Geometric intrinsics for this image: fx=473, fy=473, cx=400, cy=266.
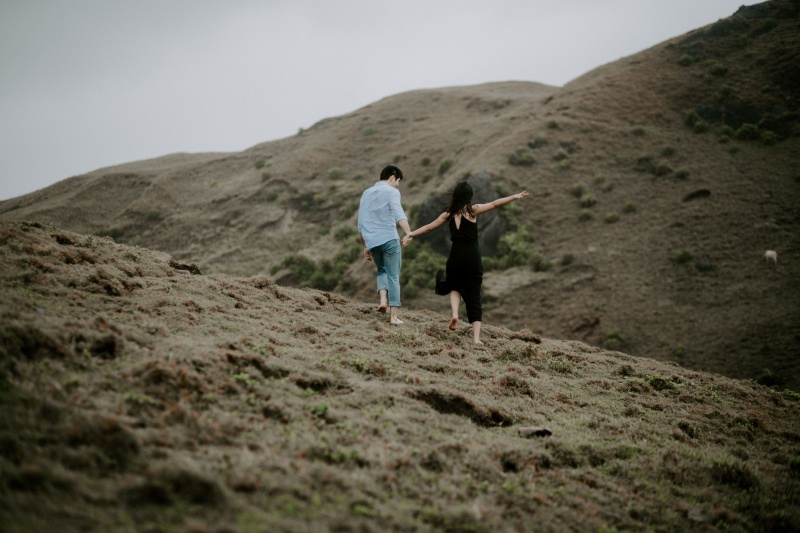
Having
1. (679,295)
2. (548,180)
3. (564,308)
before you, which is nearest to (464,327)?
(564,308)

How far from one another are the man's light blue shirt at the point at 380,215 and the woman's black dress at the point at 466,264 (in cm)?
111

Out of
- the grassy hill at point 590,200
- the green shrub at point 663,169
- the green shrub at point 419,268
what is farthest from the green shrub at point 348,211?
the green shrub at point 663,169

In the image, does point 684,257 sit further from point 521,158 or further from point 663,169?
point 521,158

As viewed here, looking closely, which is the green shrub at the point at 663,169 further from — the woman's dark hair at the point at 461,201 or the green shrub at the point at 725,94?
the woman's dark hair at the point at 461,201

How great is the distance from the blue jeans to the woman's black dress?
108cm

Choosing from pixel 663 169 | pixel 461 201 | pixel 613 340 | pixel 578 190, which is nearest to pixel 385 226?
pixel 461 201

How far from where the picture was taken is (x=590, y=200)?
84.3ft

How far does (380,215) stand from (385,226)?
234 millimetres

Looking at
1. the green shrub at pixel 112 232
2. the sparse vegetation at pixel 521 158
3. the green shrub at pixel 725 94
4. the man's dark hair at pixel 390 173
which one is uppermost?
the green shrub at pixel 725 94

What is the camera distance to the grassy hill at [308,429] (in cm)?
316

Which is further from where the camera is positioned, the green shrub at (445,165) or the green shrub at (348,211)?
the green shrub at (348,211)

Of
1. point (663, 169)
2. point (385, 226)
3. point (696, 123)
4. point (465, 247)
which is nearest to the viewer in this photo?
point (465, 247)

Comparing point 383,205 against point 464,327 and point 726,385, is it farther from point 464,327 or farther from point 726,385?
point 726,385

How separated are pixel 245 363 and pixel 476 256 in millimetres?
4599
